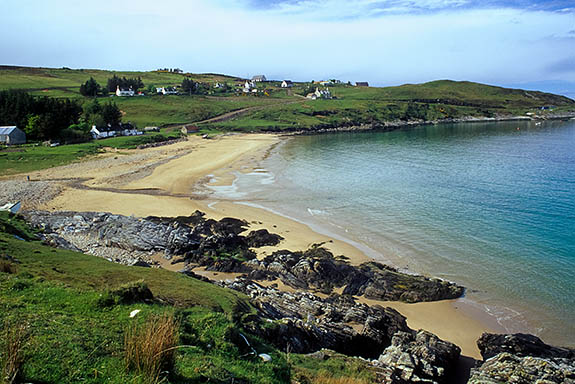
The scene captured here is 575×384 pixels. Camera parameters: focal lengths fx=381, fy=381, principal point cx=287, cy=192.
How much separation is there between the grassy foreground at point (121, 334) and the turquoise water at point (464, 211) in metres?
14.4

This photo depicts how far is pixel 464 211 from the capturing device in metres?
37.2

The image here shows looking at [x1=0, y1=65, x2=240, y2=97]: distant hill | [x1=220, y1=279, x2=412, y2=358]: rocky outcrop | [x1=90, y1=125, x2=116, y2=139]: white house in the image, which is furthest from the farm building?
[x1=220, y1=279, x2=412, y2=358]: rocky outcrop

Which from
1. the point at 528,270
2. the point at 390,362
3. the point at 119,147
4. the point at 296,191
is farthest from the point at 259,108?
the point at 390,362

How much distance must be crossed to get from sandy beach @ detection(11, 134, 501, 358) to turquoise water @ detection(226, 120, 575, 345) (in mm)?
2388

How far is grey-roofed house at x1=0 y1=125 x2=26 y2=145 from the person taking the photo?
A: 6681cm

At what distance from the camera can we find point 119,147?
7431 centimetres

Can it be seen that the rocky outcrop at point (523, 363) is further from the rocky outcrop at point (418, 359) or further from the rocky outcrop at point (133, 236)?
the rocky outcrop at point (133, 236)

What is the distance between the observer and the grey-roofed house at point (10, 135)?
219 feet

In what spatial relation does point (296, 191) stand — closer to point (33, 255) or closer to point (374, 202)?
point (374, 202)

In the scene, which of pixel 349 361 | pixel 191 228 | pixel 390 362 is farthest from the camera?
pixel 191 228

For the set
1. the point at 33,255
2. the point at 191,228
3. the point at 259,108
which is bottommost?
the point at 191,228

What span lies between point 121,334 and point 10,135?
74.0 metres

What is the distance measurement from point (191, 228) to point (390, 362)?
2225cm

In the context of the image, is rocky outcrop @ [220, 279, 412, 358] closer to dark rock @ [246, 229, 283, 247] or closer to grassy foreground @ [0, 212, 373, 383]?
grassy foreground @ [0, 212, 373, 383]
